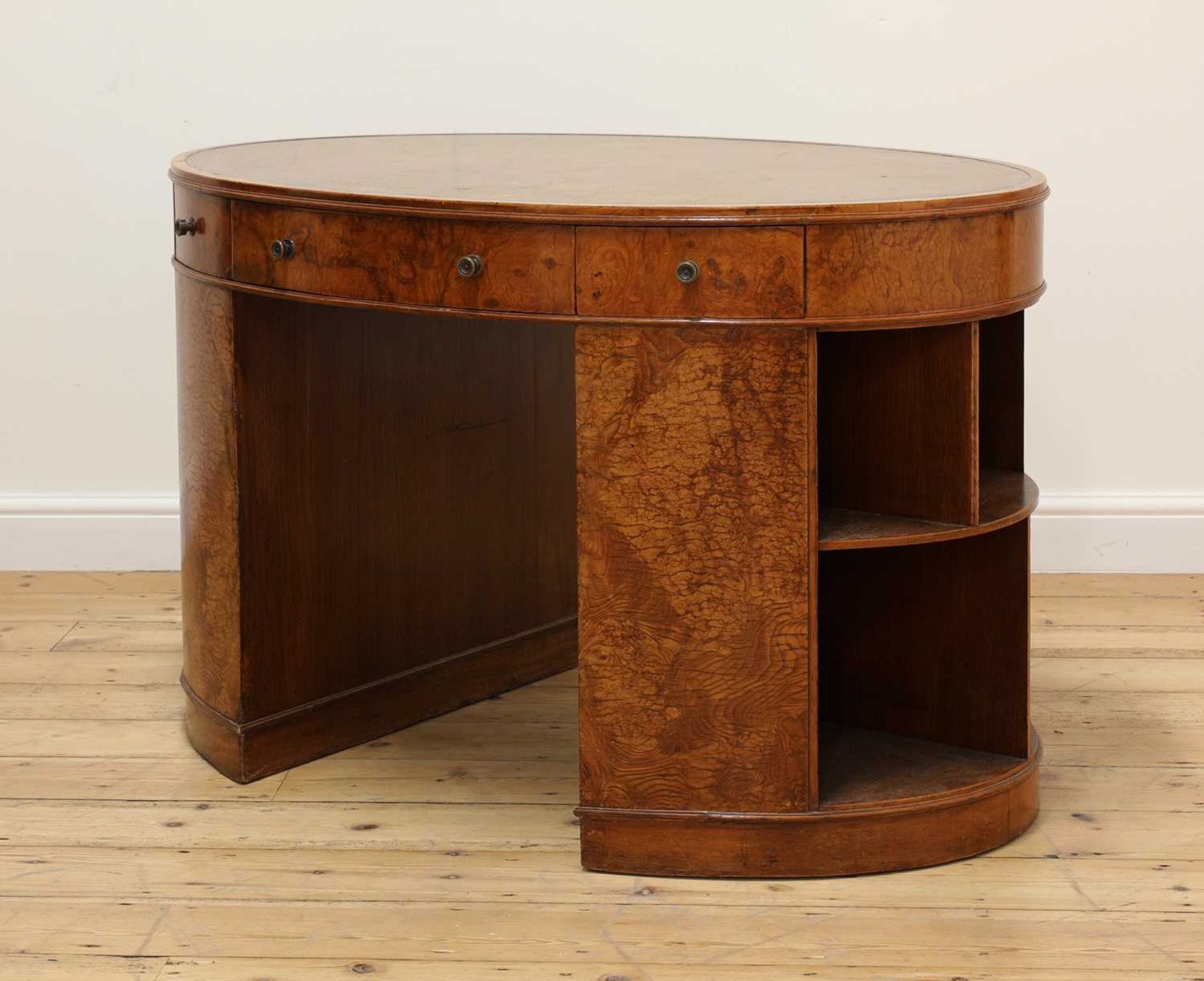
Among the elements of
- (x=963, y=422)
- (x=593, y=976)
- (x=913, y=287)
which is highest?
(x=913, y=287)

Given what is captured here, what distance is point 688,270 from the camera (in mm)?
2242

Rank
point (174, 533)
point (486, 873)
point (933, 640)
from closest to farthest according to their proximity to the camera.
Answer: point (486, 873) → point (933, 640) → point (174, 533)

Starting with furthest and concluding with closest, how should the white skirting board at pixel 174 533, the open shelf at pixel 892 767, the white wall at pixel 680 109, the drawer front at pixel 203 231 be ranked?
1. the white skirting board at pixel 174 533
2. the white wall at pixel 680 109
3. the drawer front at pixel 203 231
4. the open shelf at pixel 892 767

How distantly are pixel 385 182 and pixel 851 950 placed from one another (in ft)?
4.09

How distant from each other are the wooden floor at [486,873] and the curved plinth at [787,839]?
0.03 m

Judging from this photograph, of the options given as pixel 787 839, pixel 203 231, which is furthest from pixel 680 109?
pixel 787 839

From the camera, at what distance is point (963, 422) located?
2367mm

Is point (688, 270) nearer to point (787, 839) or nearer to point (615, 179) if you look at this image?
point (615, 179)

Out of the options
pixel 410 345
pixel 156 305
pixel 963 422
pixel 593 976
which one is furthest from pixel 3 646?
pixel 963 422

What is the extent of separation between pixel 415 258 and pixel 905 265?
649mm

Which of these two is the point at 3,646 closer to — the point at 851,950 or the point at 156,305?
the point at 156,305

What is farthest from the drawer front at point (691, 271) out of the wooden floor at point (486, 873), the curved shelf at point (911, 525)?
the wooden floor at point (486, 873)

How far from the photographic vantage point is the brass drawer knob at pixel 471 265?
2.30 meters

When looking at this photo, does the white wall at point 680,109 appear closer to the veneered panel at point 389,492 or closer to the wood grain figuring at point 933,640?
the veneered panel at point 389,492
